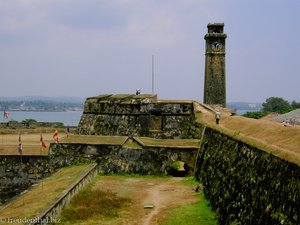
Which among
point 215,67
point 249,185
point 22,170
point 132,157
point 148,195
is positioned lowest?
point 148,195

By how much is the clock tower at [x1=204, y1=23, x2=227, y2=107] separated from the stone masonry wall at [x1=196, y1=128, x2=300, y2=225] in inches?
663

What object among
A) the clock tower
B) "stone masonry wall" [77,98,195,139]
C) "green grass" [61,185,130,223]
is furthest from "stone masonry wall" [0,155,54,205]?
the clock tower

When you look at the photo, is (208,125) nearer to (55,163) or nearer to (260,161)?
(55,163)

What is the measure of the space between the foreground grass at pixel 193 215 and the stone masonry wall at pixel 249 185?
27cm

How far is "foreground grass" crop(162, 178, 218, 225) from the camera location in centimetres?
1330

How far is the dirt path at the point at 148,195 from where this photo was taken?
14.1 m

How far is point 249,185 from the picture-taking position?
11.5 metres

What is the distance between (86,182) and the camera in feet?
59.7

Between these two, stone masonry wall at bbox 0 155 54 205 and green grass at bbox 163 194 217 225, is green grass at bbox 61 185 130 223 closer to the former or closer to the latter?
green grass at bbox 163 194 217 225

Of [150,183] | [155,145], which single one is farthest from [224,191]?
[155,145]

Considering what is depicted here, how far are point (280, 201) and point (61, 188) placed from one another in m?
8.55

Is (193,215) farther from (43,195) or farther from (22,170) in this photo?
(22,170)

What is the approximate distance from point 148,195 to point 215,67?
60.9 ft

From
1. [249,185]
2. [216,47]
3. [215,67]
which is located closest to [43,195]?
[249,185]
